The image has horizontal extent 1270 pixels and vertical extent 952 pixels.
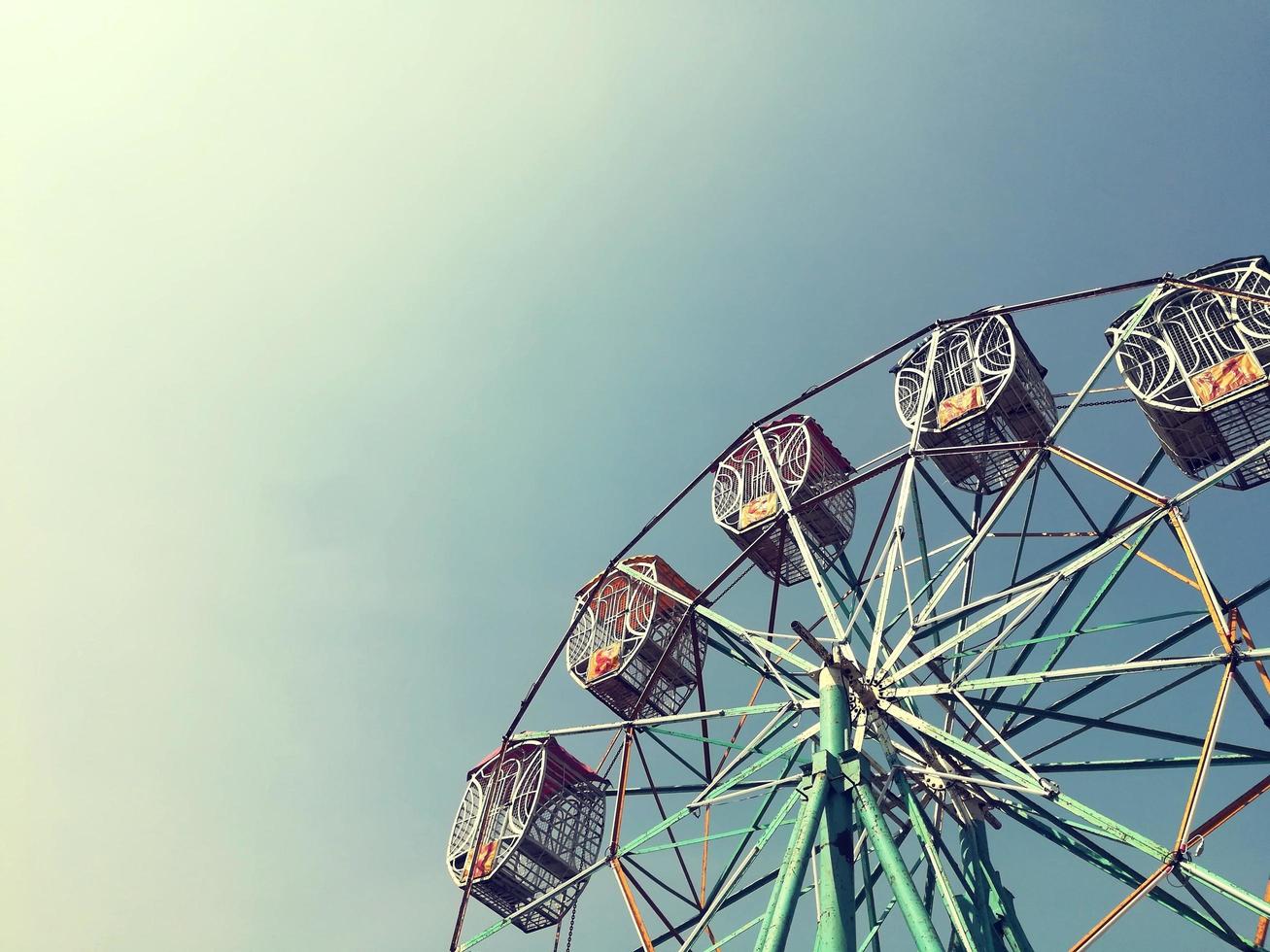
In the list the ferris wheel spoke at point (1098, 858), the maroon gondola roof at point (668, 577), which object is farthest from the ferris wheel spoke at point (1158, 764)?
the maroon gondola roof at point (668, 577)

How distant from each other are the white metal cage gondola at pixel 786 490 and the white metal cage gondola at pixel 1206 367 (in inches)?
299

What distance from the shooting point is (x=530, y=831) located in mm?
28406

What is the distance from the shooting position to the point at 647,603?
95.3 feet

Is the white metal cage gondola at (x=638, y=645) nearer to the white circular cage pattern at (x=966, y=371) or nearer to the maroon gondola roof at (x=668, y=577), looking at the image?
the maroon gondola roof at (x=668, y=577)

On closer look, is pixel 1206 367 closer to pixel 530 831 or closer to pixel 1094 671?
pixel 1094 671

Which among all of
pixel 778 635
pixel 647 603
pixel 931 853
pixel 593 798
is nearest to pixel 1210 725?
pixel 931 853

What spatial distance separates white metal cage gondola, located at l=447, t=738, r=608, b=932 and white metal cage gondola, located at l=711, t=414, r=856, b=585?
8013 millimetres

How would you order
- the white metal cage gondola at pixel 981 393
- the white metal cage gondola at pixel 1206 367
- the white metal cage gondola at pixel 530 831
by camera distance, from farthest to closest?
the white metal cage gondola at pixel 530 831
the white metal cage gondola at pixel 981 393
the white metal cage gondola at pixel 1206 367

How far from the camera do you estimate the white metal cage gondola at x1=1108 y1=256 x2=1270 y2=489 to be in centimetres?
2153

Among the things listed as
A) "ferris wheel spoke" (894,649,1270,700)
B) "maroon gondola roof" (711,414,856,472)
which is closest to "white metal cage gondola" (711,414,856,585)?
"maroon gondola roof" (711,414,856,472)

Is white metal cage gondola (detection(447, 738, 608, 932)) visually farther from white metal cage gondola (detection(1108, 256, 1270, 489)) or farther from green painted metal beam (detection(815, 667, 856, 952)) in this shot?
white metal cage gondola (detection(1108, 256, 1270, 489))

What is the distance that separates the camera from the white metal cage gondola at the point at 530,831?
92.6ft

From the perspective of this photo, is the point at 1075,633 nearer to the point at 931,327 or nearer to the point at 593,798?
the point at 931,327

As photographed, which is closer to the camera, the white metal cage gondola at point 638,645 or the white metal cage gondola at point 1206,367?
the white metal cage gondola at point 1206,367
